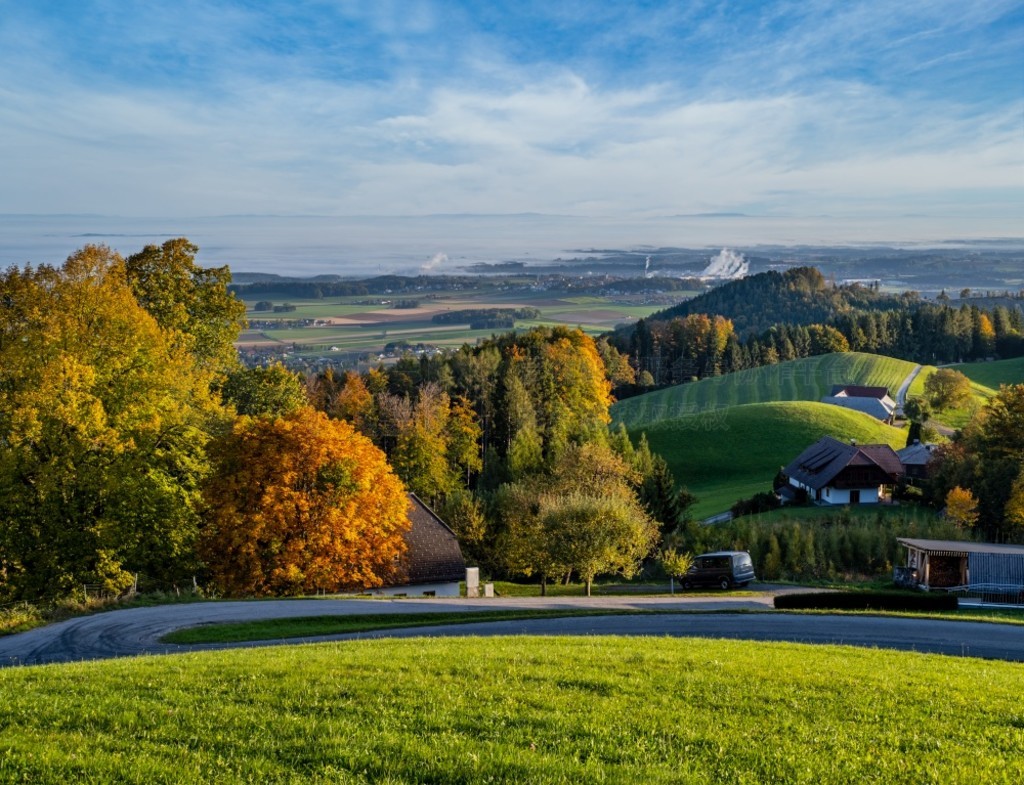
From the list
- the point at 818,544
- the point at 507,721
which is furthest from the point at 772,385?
the point at 507,721

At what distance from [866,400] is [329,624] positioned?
112024 millimetres

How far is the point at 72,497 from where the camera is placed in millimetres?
33406

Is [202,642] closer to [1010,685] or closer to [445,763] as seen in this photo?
[445,763]

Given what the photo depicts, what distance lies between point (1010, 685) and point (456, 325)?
143m

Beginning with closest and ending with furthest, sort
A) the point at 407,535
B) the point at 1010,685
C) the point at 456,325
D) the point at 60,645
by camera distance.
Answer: the point at 1010,685, the point at 60,645, the point at 407,535, the point at 456,325

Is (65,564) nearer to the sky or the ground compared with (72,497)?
nearer to the ground

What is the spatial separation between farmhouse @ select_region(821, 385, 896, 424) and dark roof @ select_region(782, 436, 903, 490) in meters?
42.1

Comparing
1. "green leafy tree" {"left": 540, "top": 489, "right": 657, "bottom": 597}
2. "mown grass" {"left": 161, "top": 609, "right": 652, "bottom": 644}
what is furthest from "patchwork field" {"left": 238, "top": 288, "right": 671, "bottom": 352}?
"mown grass" {"left": 161, "top": 609, "right": 652, "bottom": 644}

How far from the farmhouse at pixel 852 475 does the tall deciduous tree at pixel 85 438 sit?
2246 inches

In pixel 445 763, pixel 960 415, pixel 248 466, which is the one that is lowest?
pixel 960 415

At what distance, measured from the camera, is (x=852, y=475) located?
2904 inches

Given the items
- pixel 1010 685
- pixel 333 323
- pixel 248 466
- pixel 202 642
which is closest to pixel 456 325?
pixel 333 323

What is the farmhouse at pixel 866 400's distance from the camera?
390 feet

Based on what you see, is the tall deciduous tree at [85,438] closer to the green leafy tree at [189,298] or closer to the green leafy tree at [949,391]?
the green leafy tree at [189,298]
